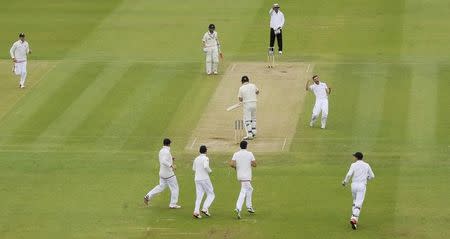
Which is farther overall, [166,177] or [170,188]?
[170,188]

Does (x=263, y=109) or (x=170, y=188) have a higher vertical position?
(x=263, y=109)

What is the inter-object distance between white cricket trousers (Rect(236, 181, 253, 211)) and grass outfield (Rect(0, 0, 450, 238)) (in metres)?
0.57

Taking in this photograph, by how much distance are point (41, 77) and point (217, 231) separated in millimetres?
20253

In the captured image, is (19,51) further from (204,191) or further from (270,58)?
(204,191)

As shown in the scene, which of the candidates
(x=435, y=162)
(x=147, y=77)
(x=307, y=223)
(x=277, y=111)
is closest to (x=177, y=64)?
(x=147, y=77)

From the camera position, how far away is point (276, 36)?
56562mm

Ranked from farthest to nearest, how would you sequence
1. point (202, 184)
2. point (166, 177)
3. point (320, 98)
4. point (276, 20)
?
1. point (276, 20)
2. point (320, 98)
3. point (166, 177)
4. point (202, 184)

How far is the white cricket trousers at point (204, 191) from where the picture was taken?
3856 centimetres

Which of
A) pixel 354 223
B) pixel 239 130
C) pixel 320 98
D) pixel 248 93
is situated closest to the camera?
pixel 354 223

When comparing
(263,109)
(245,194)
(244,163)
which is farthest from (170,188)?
(263,109)

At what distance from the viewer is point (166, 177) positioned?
128 feet

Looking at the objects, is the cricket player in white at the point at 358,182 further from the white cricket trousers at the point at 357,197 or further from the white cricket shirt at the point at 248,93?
the white cricket shirt at the point at 248,93

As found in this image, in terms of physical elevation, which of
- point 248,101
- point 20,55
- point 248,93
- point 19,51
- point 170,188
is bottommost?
point 170,188

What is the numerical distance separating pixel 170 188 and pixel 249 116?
304 inches
